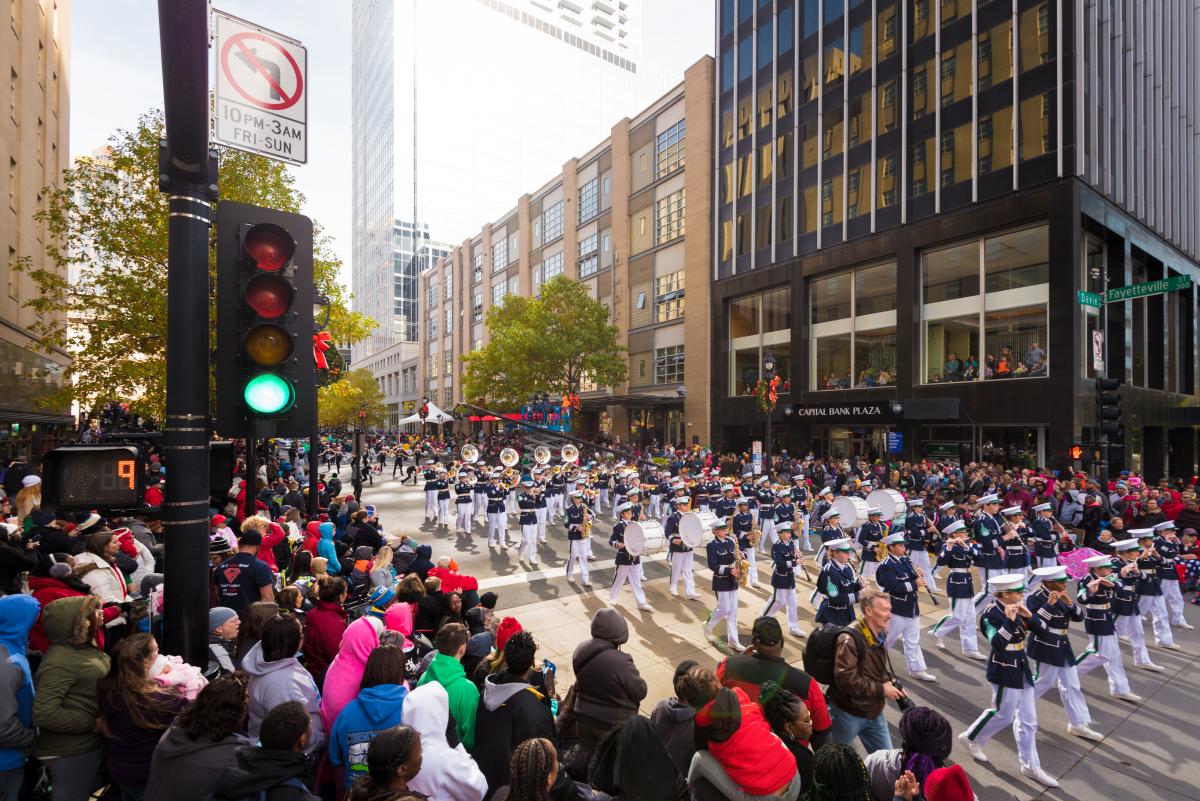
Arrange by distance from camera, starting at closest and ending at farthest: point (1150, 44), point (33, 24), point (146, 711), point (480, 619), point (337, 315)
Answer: point (146, 711) < point (480, 619) < point (337, 315) < point (33, 24) < point (1150, 44)

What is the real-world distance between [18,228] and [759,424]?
3397 cm

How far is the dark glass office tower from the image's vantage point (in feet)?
71.9

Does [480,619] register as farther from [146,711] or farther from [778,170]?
[778,170]

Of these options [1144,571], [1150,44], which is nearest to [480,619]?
[1144,571]

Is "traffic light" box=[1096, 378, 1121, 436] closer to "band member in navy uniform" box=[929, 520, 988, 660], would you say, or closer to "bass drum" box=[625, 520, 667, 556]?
"band member in navy uniform" box=[929, 520, 988, 660]

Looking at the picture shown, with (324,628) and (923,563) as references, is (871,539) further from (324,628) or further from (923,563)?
(324,628)

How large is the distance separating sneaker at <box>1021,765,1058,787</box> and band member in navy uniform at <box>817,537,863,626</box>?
233cm

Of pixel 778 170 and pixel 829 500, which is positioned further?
pixel 778 170

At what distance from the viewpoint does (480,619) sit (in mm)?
6398

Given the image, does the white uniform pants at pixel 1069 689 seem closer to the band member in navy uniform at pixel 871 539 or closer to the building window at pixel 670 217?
the band member in navy uniform at pixel 871 539

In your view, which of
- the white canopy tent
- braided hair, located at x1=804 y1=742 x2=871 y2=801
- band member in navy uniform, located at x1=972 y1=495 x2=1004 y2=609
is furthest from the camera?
the white canopy tent

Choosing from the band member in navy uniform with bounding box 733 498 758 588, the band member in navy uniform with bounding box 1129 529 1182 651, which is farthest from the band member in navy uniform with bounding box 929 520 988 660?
the band member in navy uniform with bounding box 733 498 758 588

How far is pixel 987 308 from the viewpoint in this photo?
2389cm

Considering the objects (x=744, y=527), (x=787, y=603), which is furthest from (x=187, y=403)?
(x=744, y=527)
